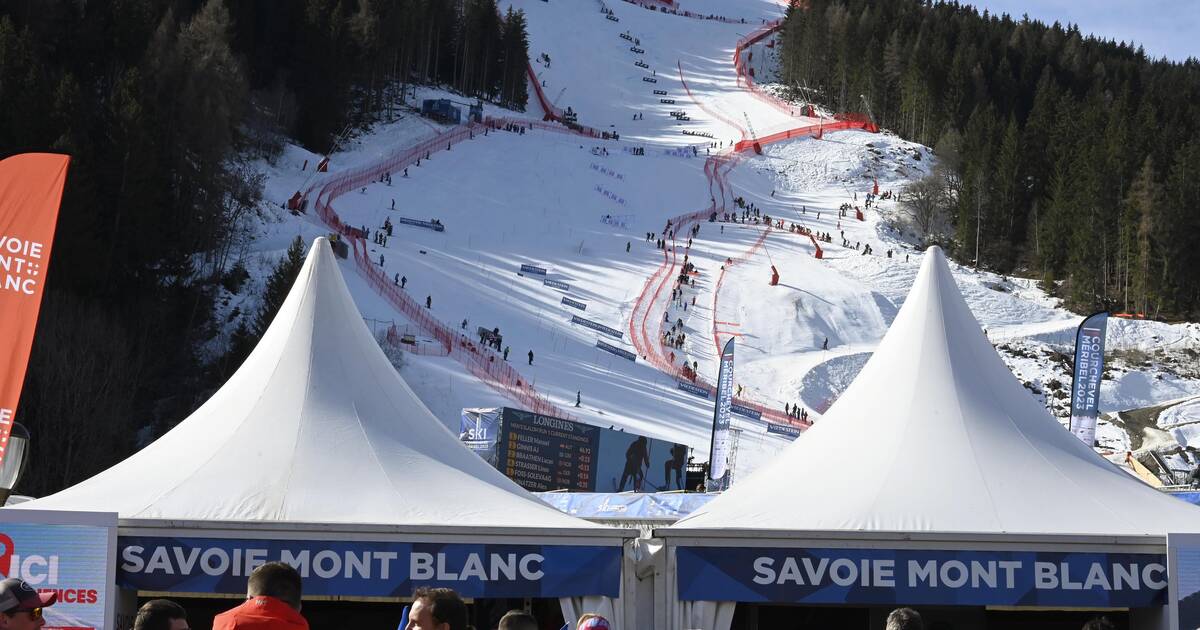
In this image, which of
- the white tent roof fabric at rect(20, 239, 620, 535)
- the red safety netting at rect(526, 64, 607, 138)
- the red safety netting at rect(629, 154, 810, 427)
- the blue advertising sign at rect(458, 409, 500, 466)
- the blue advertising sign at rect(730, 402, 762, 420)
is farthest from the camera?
the red safety netting at rect(526, 64, 607, 138)

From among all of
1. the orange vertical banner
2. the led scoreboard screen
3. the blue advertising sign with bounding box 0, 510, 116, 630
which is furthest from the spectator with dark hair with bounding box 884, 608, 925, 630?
the led scoreboard screen

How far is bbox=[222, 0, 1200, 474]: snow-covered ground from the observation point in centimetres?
3691

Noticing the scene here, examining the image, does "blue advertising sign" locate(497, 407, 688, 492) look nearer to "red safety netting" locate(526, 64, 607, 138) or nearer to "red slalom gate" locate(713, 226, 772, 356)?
"red slalom gate" locate(713, 226, 772, 356)

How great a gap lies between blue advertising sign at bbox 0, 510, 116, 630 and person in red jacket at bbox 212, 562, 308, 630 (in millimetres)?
4260

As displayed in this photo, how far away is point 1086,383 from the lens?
76.6ft

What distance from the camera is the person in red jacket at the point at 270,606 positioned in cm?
564

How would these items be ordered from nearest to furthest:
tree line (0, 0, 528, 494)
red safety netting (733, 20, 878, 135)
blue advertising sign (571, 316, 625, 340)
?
tree line (0, 0, 528, 494)
blue advertising sign (571, 316, 625, 340)
red safety netting (733, 20, 878, 135)

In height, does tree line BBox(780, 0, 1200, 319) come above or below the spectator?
above

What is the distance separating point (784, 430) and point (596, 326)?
869cm

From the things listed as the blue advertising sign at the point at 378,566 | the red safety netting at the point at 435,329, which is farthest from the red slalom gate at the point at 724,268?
the blue advertising sign at the point at 378,566

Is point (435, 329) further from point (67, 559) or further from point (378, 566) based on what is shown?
point (67, 559)

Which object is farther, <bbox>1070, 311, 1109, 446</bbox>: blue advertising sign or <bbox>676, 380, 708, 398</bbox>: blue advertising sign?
<bbox>676, 380, 708, 398</bbox>: blue advertising sign

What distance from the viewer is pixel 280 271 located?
119 ft

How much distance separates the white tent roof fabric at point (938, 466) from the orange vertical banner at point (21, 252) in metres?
4.94
